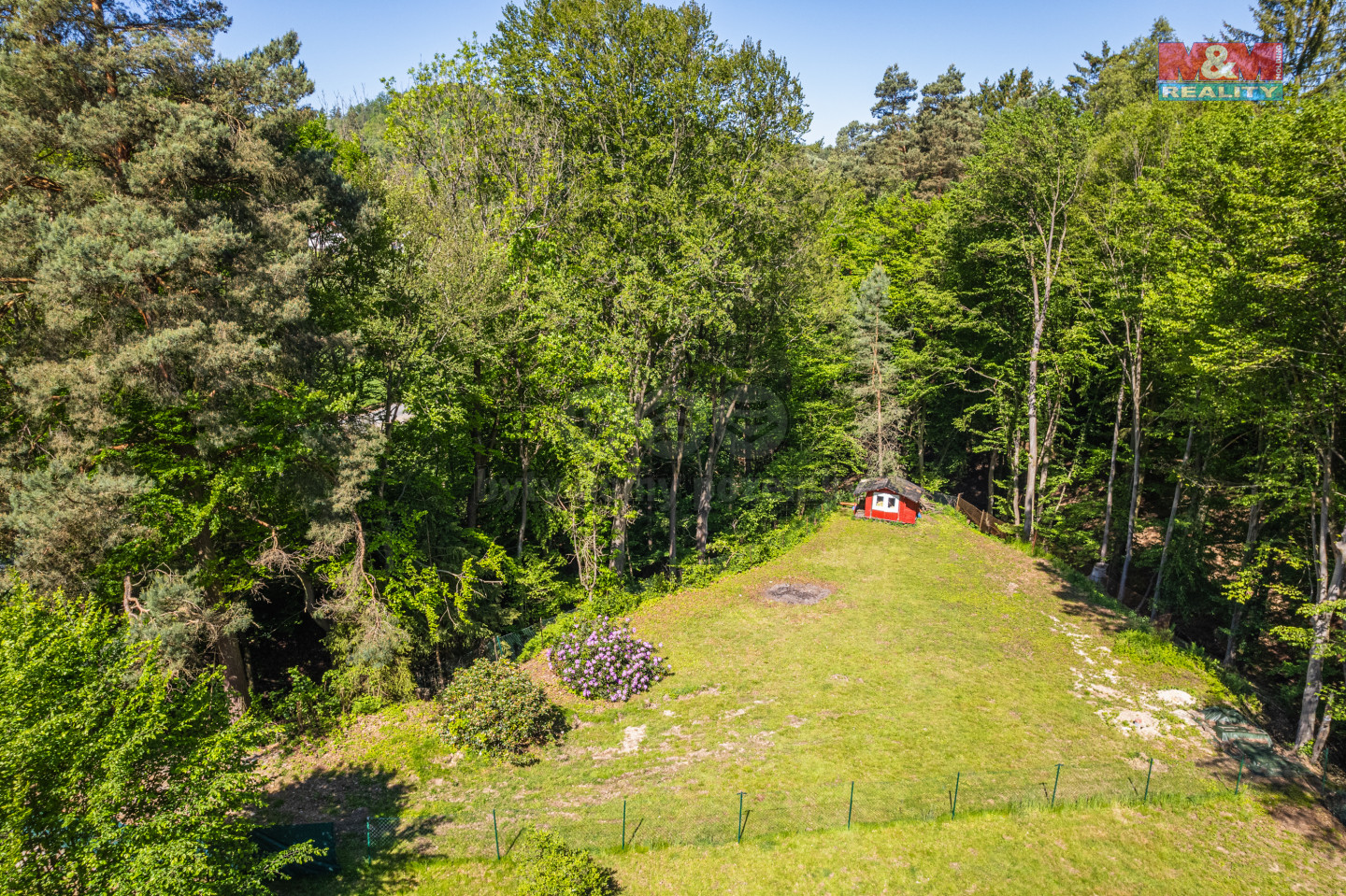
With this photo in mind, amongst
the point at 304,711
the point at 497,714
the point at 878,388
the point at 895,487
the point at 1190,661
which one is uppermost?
the point at 878,388

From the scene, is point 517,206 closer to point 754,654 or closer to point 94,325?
point 94,325

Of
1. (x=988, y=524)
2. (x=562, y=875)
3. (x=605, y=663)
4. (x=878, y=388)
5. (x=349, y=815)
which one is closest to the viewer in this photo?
(x=562, y=875)

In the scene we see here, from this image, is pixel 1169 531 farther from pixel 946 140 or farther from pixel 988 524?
pixel 946 140

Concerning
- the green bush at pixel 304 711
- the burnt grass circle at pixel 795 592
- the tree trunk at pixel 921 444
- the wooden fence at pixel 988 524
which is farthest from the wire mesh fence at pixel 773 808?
the tree trunk at pixel 921 444

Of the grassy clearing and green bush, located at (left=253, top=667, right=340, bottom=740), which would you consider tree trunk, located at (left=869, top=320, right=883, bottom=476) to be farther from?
green bush, located at (left=253, top=667, right=340, bottom=740)

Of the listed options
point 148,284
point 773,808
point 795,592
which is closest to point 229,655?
point 148,284

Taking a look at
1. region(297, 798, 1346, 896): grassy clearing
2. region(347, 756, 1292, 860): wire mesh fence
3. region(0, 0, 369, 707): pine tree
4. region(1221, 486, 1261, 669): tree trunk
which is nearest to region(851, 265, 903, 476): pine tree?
region(1221, 486, 1261, 669): tree trunk
